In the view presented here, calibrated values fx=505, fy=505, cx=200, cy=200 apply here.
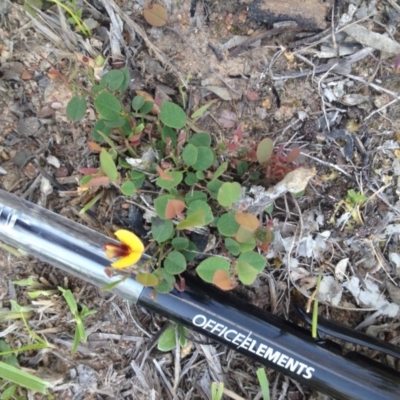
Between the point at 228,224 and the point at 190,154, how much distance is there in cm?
20

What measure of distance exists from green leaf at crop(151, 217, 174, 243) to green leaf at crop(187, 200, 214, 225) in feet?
0.23

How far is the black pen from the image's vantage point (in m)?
1.36

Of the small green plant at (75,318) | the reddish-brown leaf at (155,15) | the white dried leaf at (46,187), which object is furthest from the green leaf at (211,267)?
the reddish-brown leaf at (155,15)

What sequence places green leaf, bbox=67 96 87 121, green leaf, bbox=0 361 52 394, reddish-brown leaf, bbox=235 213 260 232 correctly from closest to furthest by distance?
reddish-brown leaf, bbox=235 213 260 232
green leaf, bbox=67 96 87 121
green leaf, bbox=0 361 52 394

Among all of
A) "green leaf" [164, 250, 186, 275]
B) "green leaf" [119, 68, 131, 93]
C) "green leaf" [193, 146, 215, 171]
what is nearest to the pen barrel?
"green leaf" [164, 250, 186, 275]

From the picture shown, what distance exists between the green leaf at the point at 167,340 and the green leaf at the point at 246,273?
33cm

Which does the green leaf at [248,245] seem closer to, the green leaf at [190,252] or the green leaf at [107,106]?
the green leaf at [190,252]

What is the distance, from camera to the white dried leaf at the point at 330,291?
1466mm

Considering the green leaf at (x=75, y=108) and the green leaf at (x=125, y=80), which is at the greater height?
the green leaf at (x=125, y=80)

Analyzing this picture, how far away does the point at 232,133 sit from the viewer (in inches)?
56.7

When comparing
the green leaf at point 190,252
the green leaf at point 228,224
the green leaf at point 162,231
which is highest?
the green leaf at point 228,224

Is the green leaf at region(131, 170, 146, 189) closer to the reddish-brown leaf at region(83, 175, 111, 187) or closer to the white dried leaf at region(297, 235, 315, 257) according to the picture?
the reddish-brown leaf at region(83, 175, 111, 187)

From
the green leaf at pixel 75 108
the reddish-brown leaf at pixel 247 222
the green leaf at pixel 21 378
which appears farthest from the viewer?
the green leaf at pixel 21 378

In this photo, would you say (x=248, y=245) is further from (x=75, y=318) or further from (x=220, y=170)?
(x=75, y=318)
